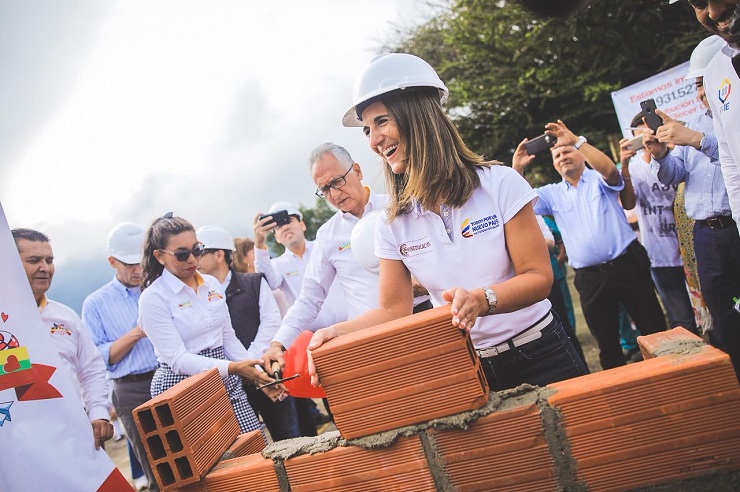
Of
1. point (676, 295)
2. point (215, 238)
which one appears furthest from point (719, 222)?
point (215, 238)

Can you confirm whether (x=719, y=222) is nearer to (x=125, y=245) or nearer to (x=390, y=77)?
(x=390, y=77)

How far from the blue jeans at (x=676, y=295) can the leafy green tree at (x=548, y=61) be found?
687 cm

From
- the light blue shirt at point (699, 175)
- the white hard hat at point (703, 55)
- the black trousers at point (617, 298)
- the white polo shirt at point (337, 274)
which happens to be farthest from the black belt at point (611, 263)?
the white polo shirt at point (337, 274)

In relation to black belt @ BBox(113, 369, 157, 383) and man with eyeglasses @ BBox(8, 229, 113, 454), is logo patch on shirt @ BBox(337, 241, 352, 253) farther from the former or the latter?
black belt @ BBox(113, 369, 157, 383)

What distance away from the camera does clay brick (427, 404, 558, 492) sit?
5.69 feet

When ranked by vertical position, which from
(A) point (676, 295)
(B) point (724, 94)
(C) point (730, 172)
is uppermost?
(B) point (724, 94)

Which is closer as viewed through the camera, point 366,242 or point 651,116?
point 366,242

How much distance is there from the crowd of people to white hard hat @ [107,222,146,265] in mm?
19

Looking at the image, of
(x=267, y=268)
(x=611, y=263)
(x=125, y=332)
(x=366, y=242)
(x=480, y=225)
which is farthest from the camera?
(x=267, y=268)

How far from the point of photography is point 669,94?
23.9 feet

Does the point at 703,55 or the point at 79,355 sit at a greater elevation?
the point at 703,55

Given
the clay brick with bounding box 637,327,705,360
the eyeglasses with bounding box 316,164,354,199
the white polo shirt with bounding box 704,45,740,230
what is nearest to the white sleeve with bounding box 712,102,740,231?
the white polo shirt with bounding box 704,45,740,230

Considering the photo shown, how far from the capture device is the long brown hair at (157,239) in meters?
4.09

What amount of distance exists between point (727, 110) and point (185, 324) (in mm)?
3477
